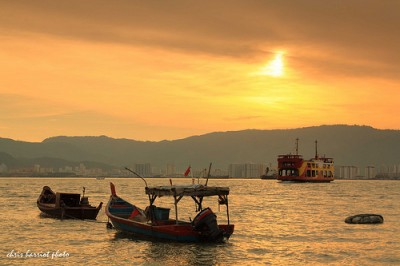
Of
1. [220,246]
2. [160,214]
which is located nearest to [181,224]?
[160,214]

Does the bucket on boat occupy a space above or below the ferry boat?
below

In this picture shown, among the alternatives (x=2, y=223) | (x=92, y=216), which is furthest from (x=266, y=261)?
(x=2, y=223)

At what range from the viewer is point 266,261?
106 ft

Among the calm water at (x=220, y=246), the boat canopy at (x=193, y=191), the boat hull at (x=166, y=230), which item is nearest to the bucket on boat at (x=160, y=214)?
the boat hull at (x=166, y=230)

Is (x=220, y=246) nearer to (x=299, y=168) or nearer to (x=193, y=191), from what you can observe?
(x=193, y=191)

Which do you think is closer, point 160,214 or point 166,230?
point 166,230

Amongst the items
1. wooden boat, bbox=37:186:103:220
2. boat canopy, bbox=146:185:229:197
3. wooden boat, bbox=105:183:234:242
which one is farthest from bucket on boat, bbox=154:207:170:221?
wooden boat, bbox=37:186:103:220

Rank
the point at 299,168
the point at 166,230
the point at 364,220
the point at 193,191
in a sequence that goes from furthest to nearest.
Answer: the point at 299,168 < the point at 364,220 < the point at 166,230 < the point at 193,191

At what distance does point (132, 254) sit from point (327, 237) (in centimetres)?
1711

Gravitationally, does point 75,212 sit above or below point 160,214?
below

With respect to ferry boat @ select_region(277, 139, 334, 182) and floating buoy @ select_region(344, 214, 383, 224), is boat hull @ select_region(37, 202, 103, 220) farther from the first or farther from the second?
ferry boat @ select_region(277, 139, 334, 182)

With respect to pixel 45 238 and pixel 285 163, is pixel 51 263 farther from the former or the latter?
pixel 285 163

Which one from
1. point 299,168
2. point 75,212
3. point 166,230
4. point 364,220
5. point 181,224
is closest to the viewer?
point 166,230

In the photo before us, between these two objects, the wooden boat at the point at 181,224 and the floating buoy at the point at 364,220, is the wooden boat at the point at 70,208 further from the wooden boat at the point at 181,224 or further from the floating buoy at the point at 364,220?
the floating buoy at the point at 364,220
